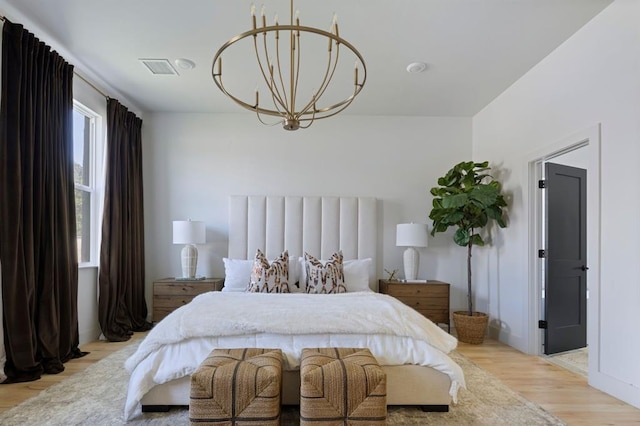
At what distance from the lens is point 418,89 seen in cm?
425

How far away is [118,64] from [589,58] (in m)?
4.08

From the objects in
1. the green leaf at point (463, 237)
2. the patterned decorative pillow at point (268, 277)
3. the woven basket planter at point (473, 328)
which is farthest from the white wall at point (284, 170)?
the patterned decorative pillow at point (268, 277)

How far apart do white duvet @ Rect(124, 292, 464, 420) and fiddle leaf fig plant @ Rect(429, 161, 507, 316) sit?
1912 mm

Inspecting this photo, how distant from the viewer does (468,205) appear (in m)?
4.29

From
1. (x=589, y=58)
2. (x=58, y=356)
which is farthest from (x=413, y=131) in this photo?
(x=58, y=356)

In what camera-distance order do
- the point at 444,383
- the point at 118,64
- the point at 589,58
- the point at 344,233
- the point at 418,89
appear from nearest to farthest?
the point at 444,383, the point at 589,58, the point at 118,64, the point at 418,89, the point at 344,233

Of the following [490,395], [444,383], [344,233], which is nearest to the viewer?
[444,383]

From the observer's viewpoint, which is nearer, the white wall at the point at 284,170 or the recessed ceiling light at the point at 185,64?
the recessed ceiling light at the point at 185,64

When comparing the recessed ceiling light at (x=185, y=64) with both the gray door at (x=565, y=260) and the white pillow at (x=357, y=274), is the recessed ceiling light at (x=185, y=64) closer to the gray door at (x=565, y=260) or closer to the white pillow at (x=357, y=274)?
the white pillow at (x=357, y=274)

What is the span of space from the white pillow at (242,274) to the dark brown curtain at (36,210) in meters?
1.43

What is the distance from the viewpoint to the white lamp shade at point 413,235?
460 centimetres

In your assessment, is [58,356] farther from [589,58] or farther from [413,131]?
[589,58]

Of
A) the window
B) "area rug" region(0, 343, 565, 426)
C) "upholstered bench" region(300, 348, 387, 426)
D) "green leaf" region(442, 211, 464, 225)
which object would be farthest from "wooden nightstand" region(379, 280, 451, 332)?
the window

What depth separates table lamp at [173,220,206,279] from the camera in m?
4.46
